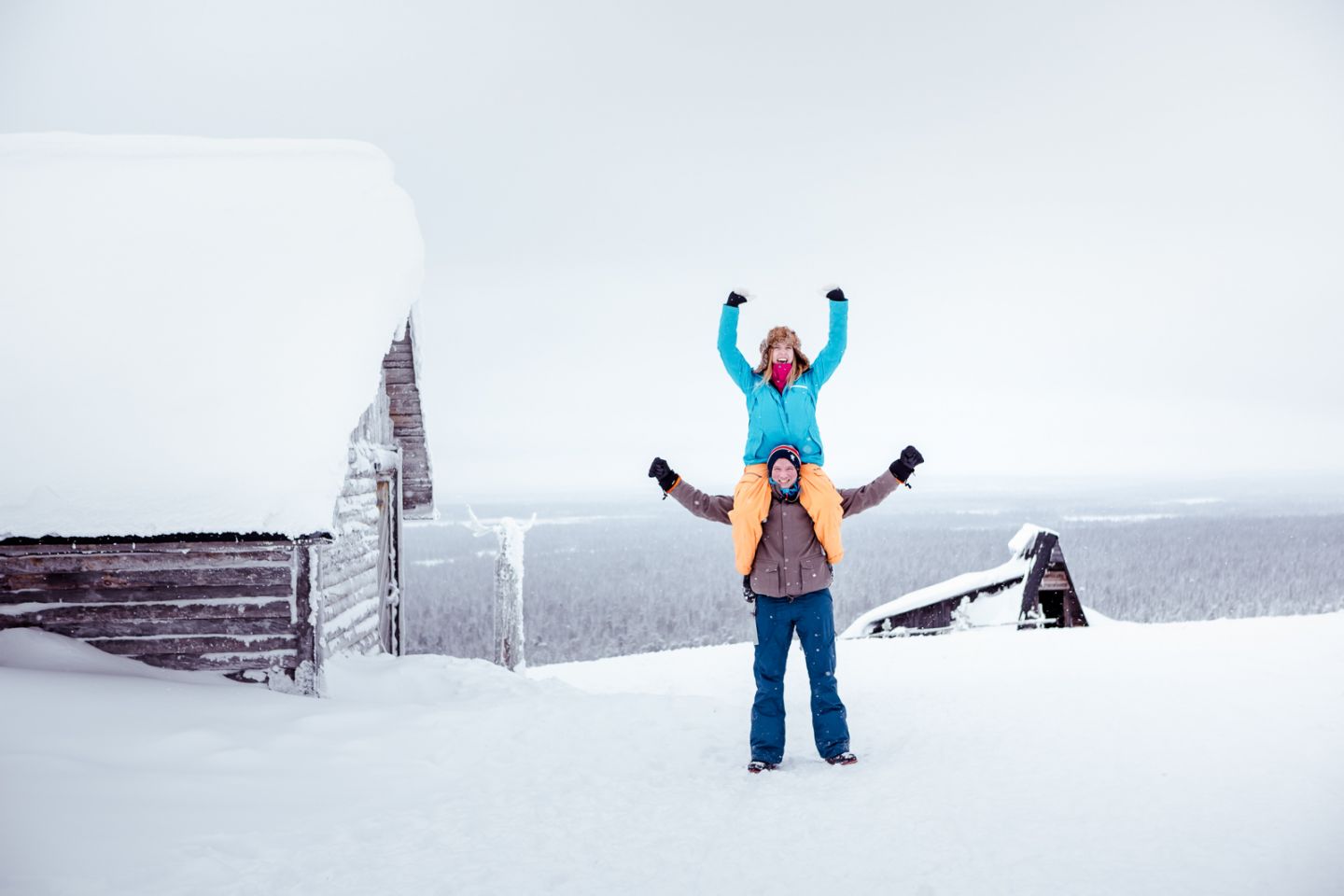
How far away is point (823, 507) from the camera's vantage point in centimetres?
492

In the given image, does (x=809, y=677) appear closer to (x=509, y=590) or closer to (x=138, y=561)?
(x=138, y=561)

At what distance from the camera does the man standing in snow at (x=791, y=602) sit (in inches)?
192

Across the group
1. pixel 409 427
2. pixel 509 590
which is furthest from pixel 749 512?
pixel 509 590

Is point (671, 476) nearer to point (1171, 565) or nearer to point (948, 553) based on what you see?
point (1171, 565)

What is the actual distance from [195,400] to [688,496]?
418 centimetres

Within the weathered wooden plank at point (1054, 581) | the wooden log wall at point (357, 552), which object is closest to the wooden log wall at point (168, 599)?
the wooden log wall at point (357, 552)

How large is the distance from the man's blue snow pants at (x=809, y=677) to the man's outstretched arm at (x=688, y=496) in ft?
2.16

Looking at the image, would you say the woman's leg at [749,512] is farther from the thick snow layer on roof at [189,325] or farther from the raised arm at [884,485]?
the thick snow layer on roof at [189,325]

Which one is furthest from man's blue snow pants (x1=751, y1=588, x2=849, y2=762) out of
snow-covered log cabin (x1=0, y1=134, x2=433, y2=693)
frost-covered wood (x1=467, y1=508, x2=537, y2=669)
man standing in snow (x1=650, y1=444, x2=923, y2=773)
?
frost-covered wood (x1=467, y1=508, x2=537, y2=669)

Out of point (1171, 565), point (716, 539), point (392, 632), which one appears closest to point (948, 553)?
point (1171, 565)

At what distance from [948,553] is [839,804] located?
113 m

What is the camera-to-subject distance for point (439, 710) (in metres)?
6.10

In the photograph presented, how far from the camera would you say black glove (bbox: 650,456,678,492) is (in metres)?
5.04

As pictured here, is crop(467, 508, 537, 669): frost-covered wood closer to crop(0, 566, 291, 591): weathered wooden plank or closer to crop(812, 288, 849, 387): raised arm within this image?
crop(0, 566, 291, 591): weathered wooden plank
